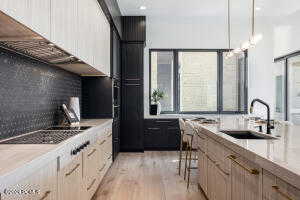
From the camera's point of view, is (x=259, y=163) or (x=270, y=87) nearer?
(x=259, y=163)

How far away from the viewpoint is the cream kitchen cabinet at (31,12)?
60.6 inches

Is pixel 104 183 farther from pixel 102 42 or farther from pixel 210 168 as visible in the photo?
pixel 102 42

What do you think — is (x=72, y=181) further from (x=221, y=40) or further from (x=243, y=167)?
(x=221, y=40)

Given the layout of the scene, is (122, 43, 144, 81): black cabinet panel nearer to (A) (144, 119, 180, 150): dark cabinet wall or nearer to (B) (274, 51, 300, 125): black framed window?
(A) (144, 119, 180, 150): dark cabinet wall

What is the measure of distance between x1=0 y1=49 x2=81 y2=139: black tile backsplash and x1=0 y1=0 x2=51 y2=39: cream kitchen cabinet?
496 mm

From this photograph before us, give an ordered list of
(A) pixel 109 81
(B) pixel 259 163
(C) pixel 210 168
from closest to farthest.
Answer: (B) pixel 259 163 < (C) pixel 210 168 < (A) pixel 109 81

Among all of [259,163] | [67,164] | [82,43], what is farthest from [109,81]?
[259,163]

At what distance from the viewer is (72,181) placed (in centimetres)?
237

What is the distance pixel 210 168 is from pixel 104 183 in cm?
169

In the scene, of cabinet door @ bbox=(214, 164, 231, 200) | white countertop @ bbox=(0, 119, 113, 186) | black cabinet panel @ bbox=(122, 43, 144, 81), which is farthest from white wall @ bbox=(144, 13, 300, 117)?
white countertop @ bbox=(0, 119, 113, 186)

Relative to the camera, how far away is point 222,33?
7.29 m

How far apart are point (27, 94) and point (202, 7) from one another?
4350 millimetres

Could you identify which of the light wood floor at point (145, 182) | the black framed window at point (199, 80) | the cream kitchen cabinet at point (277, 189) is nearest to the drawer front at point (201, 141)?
the light wood floor at point (145, 182)

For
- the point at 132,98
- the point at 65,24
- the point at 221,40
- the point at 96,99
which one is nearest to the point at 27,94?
the point at 65,24
